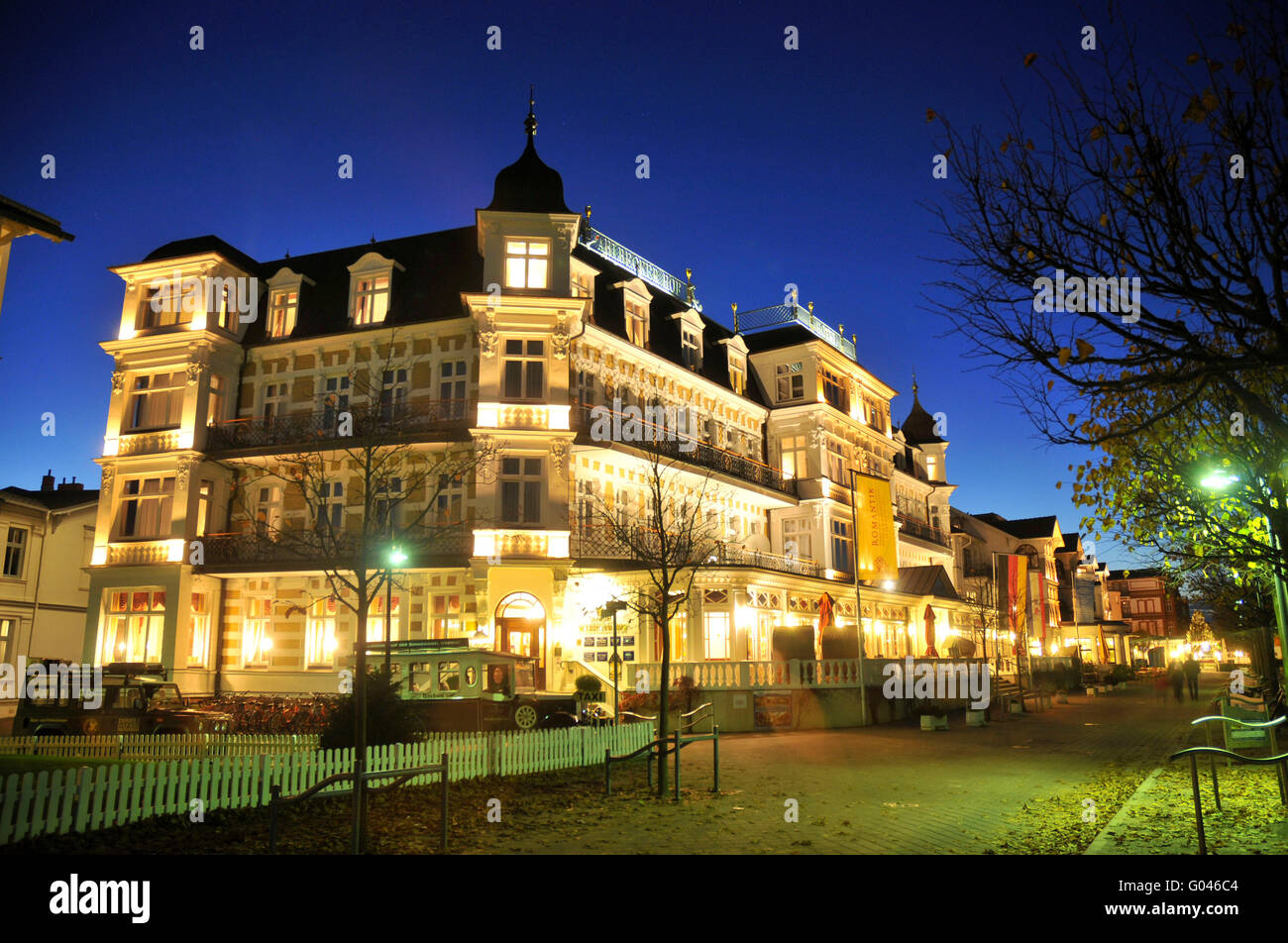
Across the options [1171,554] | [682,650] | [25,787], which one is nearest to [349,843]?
[25,787]

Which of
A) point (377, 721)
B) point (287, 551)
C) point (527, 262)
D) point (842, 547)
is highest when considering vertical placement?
point (527, 262)

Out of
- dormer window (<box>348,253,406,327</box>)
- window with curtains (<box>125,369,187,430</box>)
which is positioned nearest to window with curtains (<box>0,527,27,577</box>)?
window with curtains (<box>125,369,187,430</box>)

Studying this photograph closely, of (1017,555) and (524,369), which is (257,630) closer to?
(524,369)

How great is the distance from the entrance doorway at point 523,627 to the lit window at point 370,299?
11270 mm

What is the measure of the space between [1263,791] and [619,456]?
20949 mm

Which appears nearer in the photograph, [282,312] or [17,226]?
[17,226]

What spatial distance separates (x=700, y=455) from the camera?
33.4 meters

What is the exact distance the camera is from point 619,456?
99.0 ft

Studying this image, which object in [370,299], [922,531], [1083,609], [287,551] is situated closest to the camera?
[287,551]

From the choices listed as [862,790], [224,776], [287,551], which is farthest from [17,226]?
[287,551]

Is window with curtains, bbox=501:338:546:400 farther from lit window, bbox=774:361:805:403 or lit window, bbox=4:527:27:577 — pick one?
lit window, bbox=4:527:27:577

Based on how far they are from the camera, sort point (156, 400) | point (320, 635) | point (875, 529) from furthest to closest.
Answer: point (875, 529)
point (156, 400)
point (320, 635)

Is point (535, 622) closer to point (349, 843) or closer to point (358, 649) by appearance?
point (358, 649)

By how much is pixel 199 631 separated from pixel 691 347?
20639 mm
